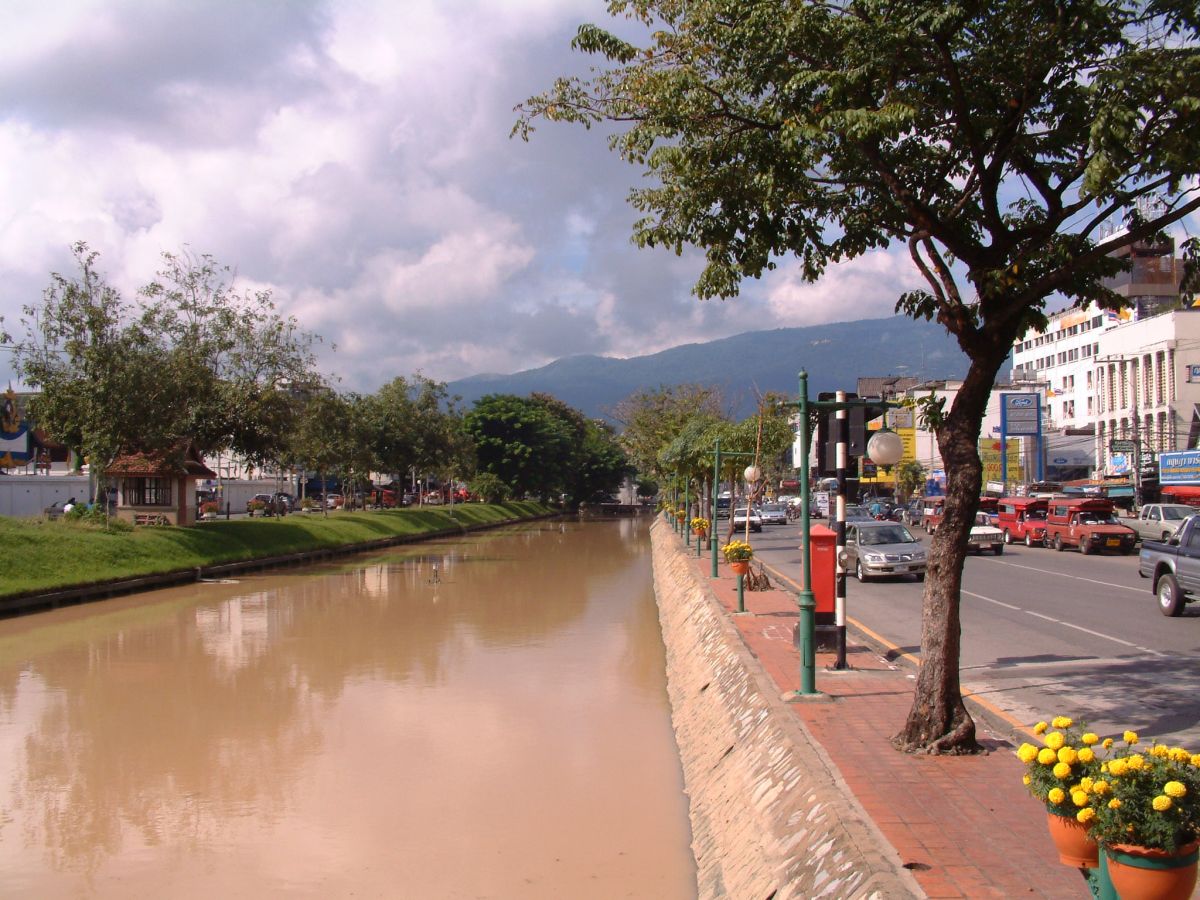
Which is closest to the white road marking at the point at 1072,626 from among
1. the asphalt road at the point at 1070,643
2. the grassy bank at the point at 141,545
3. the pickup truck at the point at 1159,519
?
the asphalt road at the point at 1070,643

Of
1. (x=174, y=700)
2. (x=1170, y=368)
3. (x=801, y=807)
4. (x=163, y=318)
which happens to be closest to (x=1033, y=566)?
(x=174, y=700)

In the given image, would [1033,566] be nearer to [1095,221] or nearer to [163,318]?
[1095,221]

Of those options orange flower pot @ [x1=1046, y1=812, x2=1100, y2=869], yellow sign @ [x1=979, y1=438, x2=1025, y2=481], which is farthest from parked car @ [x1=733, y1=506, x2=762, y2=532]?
orange flower pot @ [x1=1046, y1=812, x2=1100, y2=869]

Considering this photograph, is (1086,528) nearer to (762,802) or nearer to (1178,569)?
(1178,569)

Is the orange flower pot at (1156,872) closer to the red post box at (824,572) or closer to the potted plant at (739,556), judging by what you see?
the red post box at (824,572)

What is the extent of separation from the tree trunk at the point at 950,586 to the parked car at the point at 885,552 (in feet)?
52.9

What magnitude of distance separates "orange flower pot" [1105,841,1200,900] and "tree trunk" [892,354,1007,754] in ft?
10.9

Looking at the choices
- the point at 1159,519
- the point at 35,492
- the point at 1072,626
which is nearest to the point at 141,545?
the point at 35,492

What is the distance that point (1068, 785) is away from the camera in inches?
193

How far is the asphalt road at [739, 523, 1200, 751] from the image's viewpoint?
10.4 m

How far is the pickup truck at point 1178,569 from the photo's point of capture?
16.7 meters

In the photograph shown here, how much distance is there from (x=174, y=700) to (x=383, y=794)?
675 centimetres

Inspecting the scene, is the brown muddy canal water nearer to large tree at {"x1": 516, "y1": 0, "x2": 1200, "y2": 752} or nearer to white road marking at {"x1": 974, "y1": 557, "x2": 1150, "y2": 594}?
large tree at {"x1": 516, "y1": 0, "x2": 1200, "y2": 752}

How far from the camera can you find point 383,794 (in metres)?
11.1
